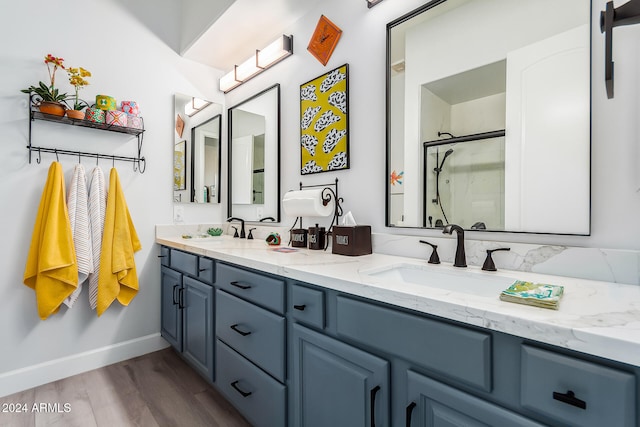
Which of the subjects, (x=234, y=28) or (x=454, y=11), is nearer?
(x=454, y=11)

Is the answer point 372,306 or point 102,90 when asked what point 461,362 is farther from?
point 102,90

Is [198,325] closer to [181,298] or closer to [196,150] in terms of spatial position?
[181,298]

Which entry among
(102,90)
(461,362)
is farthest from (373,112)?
(102,90)

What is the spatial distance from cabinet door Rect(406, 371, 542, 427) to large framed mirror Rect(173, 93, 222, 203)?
2.31 metres

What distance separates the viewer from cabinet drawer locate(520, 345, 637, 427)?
558 millimetres

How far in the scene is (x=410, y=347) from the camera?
0.85m

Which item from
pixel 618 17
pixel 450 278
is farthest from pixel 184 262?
pixel 618 17

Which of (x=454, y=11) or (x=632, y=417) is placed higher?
(x=454, y=11)

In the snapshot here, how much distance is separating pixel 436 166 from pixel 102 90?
2307mm

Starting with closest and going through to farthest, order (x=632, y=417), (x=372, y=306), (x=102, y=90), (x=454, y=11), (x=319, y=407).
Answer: (x=632, y=417), (x=372, y=306), (x=319, y=407), (x=454, y=11), (x=102, y=90)

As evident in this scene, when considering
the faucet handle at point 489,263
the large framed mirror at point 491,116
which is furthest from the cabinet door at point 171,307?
the faucet handle at point 489,263

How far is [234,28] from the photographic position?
7.29 feet

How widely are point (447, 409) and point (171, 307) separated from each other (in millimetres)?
2035

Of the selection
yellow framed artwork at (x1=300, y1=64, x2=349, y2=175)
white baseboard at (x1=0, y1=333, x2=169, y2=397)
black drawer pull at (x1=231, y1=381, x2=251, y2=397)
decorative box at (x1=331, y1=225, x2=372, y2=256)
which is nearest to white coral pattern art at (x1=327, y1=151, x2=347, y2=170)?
yellow framed artwork at (x1=300, y1=64, x2=349, y2=175)
